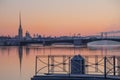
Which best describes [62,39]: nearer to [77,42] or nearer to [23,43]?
[77,42]

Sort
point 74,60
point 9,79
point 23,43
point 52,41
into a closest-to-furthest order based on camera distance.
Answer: point 74,60 → point 9,79 → point 52,41 → point 23,43

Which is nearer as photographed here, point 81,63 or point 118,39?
point 81,63

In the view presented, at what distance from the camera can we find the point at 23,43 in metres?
51.4

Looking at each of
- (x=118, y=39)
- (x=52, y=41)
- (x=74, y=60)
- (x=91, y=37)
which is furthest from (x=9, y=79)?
(x=52, y=41)

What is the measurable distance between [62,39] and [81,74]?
33407 millimetres

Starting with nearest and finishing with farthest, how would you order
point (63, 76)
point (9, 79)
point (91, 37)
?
point (63, 76)
point (9, 79)
point (91, 37)

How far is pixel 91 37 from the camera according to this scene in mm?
39500

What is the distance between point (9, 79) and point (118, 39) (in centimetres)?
2365

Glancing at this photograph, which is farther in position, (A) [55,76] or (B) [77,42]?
(B) [77,42]

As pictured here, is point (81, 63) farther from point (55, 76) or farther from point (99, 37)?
point (99, 37)

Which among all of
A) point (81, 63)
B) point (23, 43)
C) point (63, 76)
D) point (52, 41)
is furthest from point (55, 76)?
point (23, 43)

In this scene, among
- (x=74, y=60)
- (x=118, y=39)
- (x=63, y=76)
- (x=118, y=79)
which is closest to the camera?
(x=118, y=79)

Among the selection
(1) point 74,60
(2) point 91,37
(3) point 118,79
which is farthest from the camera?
(2) point 91,37

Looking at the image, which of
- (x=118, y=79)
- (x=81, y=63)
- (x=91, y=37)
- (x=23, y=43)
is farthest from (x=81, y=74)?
(x=23, y=43)
